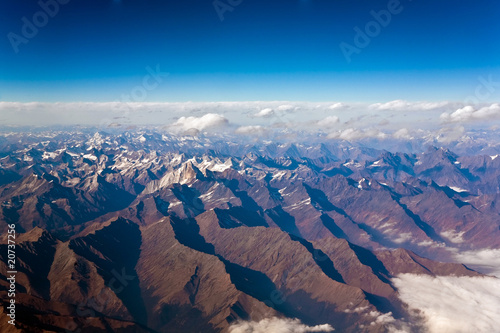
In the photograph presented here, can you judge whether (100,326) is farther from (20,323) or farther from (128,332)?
(20,323)

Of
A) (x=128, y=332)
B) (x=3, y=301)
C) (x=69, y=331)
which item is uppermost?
(x=3, y=301)

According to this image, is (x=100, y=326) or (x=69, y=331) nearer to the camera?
(x=69, y=331)

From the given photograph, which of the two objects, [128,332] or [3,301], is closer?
[3,301]

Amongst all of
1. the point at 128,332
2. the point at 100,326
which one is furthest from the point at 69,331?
the point at 128,332

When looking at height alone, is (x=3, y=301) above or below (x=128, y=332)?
above

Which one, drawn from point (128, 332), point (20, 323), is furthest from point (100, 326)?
point (20, 323)

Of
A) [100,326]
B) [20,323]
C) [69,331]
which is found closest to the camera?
[20,323]

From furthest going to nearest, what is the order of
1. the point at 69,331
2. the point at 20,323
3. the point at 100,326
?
the point at 100,326
the point at 69,331
the point at 20,323
